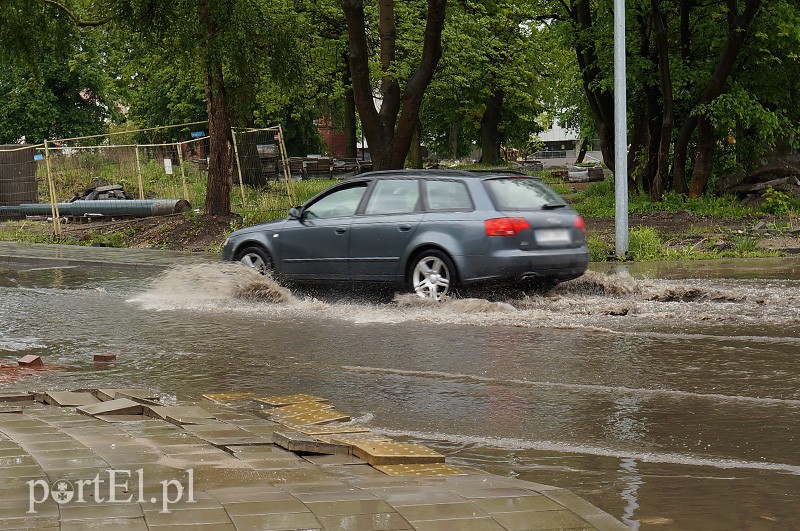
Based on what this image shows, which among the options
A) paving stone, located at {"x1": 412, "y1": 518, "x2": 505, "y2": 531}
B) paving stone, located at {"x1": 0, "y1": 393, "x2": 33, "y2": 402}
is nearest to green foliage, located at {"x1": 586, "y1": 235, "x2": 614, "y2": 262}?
paving stone, located at {"x1": 0, "y1": 393, "x2": 33, "y2": 402}

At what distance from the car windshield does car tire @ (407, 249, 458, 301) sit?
2.96 ft

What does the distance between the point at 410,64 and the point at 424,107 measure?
23.3 metres

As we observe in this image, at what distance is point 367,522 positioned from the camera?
13.6 feet

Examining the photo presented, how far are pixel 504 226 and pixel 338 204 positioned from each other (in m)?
2.57

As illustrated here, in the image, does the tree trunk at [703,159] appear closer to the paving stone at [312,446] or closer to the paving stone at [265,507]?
the paving stone at [312,446]

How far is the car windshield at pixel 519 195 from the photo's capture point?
12609 millimetres

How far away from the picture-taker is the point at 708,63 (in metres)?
26.8

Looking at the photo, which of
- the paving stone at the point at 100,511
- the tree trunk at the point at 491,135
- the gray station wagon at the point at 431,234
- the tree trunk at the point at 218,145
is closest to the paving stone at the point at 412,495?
the paving stone at the point at 100,511

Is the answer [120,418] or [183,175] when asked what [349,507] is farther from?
[183,175]

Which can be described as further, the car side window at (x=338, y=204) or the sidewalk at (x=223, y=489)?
the car side window at (x=338, y=204)

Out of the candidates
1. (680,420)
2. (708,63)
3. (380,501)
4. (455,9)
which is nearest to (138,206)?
(708,63)

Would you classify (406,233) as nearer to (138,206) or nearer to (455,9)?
(138,206)

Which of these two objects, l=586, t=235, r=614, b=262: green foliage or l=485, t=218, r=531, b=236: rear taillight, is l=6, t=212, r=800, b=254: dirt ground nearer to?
l=586, t=235, r=614, b=262: green foliage

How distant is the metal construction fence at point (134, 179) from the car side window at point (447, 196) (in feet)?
40.5
